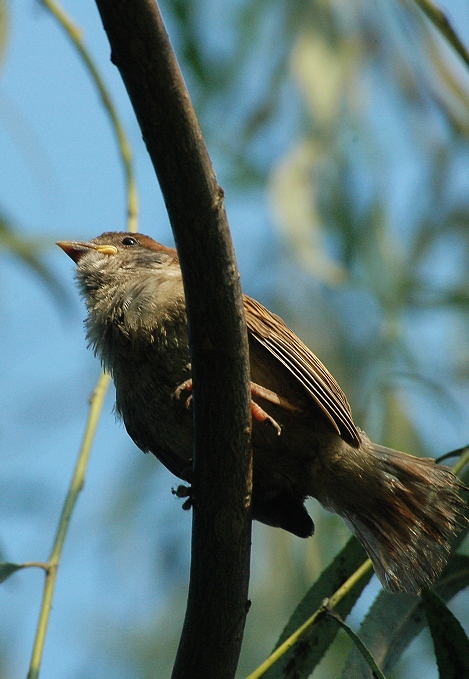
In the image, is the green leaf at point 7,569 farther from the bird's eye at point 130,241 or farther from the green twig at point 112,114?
the bird's eye at point 130,241

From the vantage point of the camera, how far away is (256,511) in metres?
3.80

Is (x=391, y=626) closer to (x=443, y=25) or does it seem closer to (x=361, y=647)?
(x=361, y=647)

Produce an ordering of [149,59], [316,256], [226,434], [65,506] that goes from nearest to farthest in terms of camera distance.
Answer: [149,59] < [226,434] < [65,506] < [316,256]

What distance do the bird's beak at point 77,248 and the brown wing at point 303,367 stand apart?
3.46ft

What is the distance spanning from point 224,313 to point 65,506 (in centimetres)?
109

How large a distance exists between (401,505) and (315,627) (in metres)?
0.74

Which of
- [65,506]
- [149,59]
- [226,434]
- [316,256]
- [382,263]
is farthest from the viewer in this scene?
[382,263]

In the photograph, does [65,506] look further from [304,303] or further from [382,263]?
[304,303]

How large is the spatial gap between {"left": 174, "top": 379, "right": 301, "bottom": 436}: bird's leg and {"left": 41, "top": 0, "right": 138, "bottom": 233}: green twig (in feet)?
2.95

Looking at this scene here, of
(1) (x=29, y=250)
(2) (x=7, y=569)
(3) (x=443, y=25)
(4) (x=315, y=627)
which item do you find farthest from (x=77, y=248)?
(4) (x=315, y=627)

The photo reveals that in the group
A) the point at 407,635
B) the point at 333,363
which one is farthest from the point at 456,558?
the point at 333,363

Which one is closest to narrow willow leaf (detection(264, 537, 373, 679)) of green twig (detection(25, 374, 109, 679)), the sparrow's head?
green twig (detection(25, 374, 109, 679))

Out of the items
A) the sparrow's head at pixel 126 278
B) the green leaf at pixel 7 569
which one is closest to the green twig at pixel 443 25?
the sparrow's head at pixel 126 278

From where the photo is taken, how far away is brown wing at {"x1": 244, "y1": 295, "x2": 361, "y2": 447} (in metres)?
3.42
